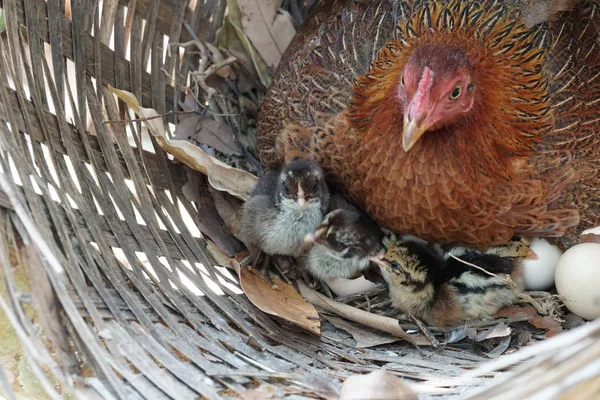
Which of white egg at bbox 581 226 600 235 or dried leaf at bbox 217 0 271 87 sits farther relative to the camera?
dried leaf at bbox 217 0 271 87

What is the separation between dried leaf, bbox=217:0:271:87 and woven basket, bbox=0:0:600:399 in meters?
0.21

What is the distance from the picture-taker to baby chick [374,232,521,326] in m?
2.07

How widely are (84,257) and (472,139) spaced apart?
1093mm

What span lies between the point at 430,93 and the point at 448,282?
69 cm

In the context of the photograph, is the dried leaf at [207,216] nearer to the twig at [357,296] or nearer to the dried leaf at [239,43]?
the twig at [357,296]

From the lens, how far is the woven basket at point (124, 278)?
1355 millimetres

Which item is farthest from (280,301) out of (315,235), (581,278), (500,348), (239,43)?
(239,43)

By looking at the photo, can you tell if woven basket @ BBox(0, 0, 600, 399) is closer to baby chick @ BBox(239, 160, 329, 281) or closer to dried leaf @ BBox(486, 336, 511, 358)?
dried leaf @ BBox(486, 336, 511, 358)

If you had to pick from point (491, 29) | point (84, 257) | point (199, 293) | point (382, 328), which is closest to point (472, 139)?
point (491, 29)

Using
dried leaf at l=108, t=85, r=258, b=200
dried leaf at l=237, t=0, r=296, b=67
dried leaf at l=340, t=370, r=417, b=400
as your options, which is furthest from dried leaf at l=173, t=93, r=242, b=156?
dried leaf at l=340, t=370, r=417, b=400

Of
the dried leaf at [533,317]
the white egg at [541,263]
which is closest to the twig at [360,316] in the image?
the dried leaf at [533,317]

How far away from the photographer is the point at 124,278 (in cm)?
175

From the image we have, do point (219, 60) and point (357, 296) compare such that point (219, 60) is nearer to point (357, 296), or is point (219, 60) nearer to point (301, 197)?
point (301, 197)

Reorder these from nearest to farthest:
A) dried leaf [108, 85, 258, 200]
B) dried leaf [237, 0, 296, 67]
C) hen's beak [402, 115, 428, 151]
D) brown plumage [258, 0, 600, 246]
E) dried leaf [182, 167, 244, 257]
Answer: hen's beak [402, 115, 428, 151]
brown plumage [258, 0, 600, 246]
dried leaf [108, 85, 258, 200]
dried leaf [182, 167, 244, 257]
dried leaf [237, 0, 296, 67]
